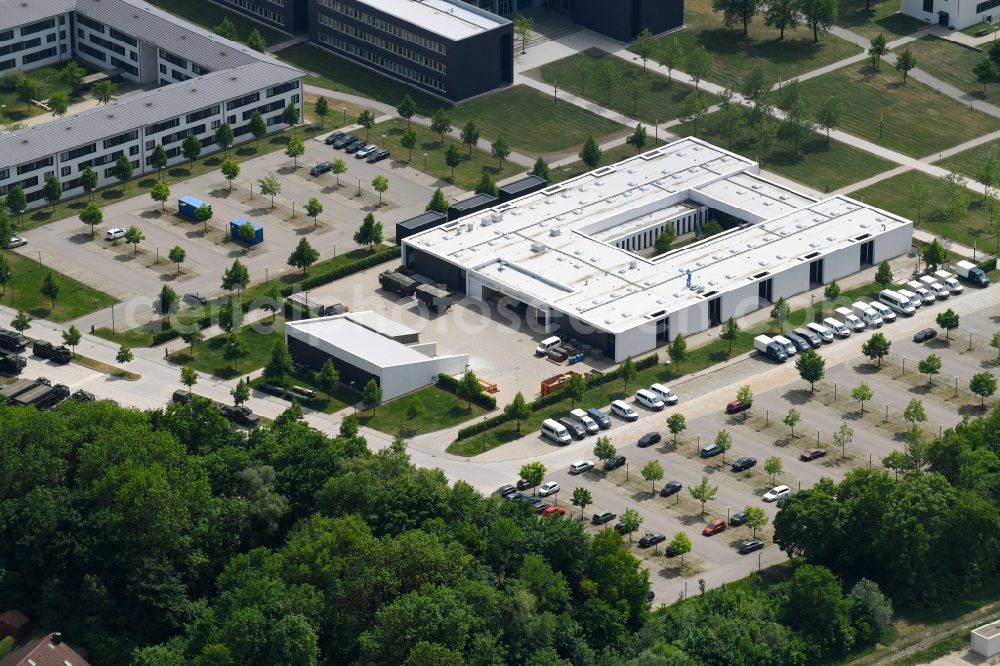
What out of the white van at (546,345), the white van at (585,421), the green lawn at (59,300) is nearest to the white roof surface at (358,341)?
the white van at (546,345)

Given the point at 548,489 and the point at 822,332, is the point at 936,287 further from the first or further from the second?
the point at 548,489

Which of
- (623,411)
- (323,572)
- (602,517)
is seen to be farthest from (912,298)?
(323,572)

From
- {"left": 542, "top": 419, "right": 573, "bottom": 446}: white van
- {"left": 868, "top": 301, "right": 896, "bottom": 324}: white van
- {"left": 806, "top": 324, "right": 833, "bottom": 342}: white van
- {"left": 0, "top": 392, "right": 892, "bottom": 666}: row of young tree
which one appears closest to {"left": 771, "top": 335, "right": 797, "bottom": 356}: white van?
{"left": 806, "top": 324, "right": 833, "bottom": 342}: white van

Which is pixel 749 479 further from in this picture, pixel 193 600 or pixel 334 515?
pixel 193 600

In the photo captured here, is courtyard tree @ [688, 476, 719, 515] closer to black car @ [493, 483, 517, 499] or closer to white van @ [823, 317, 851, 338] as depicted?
black car @ [493, 483, 517, 499]

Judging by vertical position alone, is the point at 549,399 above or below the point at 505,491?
above

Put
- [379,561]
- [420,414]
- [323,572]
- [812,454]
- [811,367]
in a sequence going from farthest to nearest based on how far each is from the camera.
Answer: [811,367], [420,414], [812,454], [323,572], [379,561]
